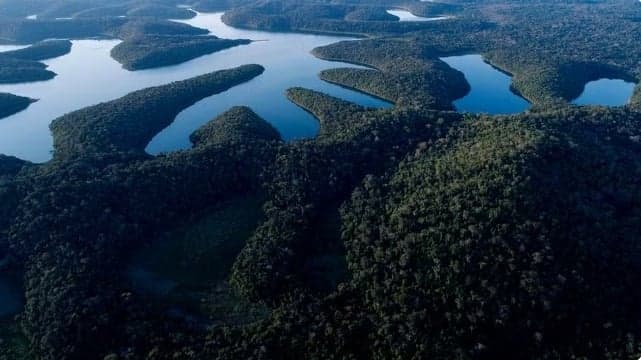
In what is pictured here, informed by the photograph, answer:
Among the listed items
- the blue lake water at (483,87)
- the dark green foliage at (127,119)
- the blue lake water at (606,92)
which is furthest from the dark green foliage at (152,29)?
the blue lake water at (606,92)

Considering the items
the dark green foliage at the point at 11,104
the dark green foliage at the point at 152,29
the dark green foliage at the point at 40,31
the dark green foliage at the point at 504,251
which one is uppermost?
the dark green foliage at the point at 504,251

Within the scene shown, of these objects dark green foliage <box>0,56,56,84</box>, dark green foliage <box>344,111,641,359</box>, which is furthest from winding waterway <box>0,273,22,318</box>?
dark green foliage <box>0,56,56,84</box>

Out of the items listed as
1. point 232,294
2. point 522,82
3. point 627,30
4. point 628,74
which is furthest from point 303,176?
point 627,30

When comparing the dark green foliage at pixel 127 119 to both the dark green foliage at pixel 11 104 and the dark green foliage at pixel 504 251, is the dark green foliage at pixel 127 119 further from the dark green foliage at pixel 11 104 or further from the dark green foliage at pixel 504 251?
the dark green foliage at pixel 504 251

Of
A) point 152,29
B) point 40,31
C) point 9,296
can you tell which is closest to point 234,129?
point 9,296

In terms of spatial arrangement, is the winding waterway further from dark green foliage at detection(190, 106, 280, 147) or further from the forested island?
dark green foliage at detection(190, 106, 280, 147)

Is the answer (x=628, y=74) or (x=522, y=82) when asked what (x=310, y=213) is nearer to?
(x=522, y=82)
